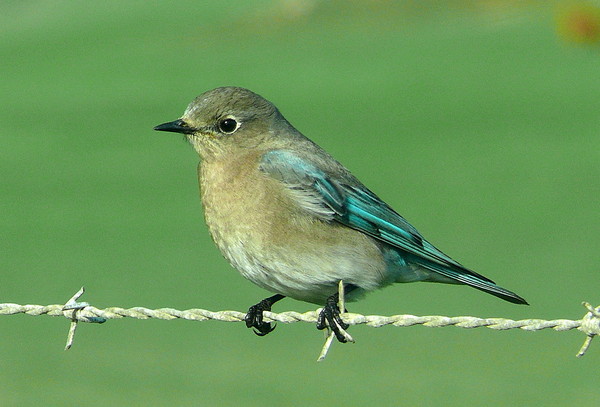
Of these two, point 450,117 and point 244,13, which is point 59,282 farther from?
point 244,13

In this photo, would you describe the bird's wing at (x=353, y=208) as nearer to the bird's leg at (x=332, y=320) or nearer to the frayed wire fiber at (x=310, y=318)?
the bird's leg at (x=332, y=320)

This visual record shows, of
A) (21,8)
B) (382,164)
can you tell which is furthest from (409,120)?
(21,8)

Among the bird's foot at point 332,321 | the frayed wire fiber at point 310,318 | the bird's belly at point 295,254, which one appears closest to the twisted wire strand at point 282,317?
the frayed wire fiber at point 310,318

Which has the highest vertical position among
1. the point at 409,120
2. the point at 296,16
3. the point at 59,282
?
the point at 296,16

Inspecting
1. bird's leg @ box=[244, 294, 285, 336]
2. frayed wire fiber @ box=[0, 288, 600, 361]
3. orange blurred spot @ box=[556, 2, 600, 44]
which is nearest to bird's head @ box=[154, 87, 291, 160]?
bird's leg @ box=[244, 294, 285, 336]

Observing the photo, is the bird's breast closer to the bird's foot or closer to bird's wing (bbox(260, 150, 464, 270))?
bird's wing (bbox(260, 150, 464, 270))

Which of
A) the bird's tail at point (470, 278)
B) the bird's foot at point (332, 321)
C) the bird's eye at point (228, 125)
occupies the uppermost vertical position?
the bird's eye at point (228, 125)

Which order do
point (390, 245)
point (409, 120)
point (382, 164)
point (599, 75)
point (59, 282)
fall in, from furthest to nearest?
1. point (599, 75)
2. point (409, 120)
3. point (382, 164)
4. point (59, 282)
5. point (390, 245)

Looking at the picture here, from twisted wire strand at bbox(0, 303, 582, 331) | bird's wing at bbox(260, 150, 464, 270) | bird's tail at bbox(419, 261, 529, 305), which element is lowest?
bird's tail at bbox(419, 261, 529, 305)
